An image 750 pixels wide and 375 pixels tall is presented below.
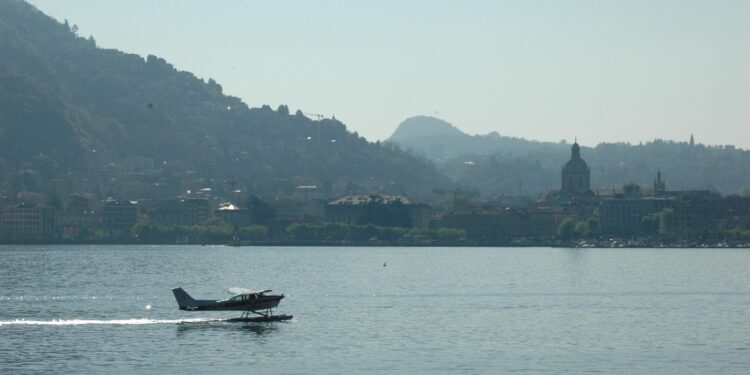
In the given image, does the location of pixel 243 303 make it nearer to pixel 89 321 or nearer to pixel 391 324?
pixel 89 321

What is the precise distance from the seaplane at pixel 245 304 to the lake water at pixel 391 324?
0.90m

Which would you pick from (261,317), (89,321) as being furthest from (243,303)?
(89,321)

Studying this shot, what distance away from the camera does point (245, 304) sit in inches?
3295

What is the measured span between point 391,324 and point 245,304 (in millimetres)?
7773

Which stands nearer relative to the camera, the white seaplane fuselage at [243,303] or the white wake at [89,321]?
the white wake at [89,321]

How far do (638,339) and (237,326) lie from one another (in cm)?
1995

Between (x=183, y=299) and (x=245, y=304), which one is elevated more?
(x=183, y=299)

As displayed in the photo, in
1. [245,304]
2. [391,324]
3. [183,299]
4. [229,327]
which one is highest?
[183,299]

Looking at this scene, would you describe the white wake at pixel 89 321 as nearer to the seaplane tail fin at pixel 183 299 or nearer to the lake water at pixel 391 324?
the lake water at pixel 391 324

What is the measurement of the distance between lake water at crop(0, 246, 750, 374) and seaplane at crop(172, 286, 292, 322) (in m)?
0.90

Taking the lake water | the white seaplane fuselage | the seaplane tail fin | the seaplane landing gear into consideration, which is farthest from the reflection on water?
the seaplane tail fin

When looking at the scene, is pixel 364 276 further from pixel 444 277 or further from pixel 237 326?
pixel 237 326

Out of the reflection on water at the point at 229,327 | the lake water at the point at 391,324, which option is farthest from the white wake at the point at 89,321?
the reflection on water at the point at 229,327

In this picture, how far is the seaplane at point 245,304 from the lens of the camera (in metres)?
83.5
